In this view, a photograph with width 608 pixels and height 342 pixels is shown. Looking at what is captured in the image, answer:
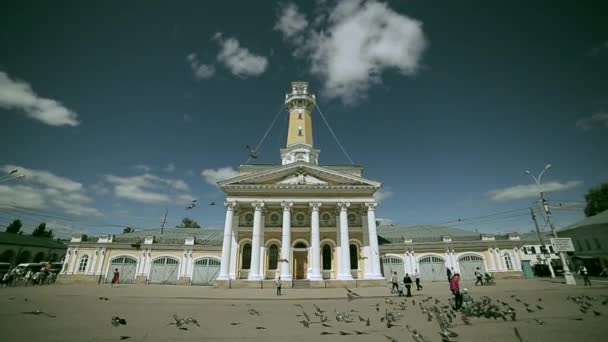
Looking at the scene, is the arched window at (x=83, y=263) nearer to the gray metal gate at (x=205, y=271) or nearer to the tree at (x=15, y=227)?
the gray metal gate at (x=205, y=271)

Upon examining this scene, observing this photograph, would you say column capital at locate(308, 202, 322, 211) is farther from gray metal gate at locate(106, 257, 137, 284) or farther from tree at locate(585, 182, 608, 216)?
tree at locate(585, 182, 608, 216)

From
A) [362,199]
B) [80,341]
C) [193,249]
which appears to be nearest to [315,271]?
[362,199]

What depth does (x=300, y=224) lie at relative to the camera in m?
27.9

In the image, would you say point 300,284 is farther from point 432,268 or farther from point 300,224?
point 432,268

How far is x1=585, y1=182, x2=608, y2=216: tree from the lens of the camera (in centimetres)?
3949

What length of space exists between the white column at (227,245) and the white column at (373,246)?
1299cm

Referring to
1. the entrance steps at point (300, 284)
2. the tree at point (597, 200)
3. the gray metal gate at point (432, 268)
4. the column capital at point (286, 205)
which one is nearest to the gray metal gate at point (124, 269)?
the entrance steps at point (300, 284)

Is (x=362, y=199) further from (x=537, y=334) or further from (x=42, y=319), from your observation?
(x=42, y=319)

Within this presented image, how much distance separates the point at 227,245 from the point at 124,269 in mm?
14368

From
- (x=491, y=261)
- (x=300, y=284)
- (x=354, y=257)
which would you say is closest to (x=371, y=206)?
(x=354, y=257)

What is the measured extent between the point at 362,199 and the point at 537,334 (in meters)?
20.1

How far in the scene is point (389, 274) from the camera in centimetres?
→ 3045

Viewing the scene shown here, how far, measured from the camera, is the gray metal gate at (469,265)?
29281 mm

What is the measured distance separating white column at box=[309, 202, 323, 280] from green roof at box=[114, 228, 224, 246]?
12185 mm
